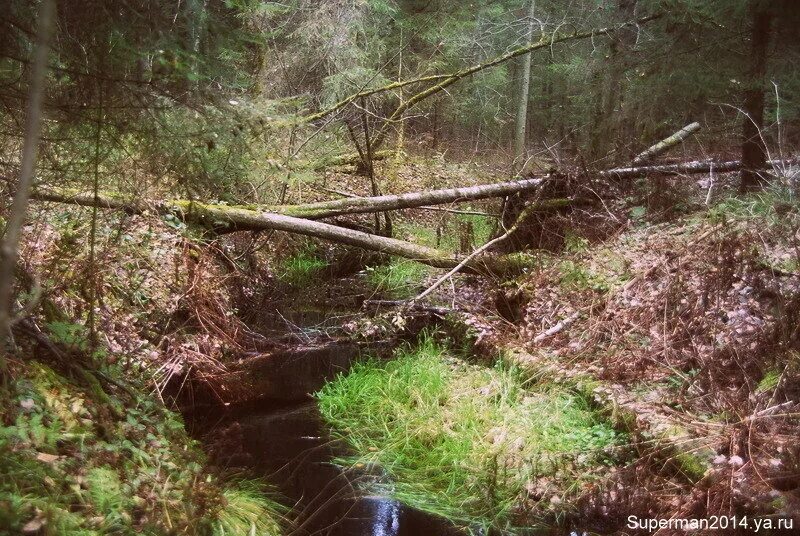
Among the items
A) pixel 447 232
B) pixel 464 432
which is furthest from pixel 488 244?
pixel 464 432

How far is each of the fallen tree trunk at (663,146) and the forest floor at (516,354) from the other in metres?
1.06

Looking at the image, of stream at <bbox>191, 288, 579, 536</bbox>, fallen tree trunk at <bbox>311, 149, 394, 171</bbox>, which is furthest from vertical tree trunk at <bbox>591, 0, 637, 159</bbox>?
stream at <bbox>191, 288, 579, 536</bbox>

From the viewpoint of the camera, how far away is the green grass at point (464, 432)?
14.6ft

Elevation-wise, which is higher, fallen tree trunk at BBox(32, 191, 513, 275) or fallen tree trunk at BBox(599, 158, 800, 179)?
fallen tree trunk at BBox(599, 158, 800, 179)

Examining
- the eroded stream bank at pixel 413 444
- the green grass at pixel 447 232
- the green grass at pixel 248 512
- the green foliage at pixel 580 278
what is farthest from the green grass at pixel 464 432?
the green grass at pixel 447 232

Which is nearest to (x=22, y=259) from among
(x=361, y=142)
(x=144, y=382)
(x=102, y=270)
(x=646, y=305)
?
(x=102, y=270)

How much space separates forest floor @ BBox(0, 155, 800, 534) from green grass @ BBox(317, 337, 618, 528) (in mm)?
35

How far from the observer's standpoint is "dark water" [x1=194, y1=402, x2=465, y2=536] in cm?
432

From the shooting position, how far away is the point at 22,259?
4.42 metres

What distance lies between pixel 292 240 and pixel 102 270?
15.3ft

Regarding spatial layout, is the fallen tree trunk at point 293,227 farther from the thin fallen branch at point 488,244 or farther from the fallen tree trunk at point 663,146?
the fallen tree trunk at point 663,146

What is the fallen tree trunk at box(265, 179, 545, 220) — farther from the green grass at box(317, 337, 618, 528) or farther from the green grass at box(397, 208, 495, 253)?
the green grass at box(317, 337, 618, 528)

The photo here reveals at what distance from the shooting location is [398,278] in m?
9.12

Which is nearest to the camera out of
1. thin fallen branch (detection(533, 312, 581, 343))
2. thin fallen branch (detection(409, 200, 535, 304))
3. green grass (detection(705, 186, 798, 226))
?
green grass (detection(705, 186, 798, 226))
